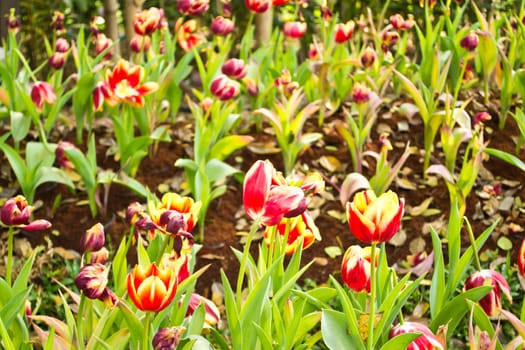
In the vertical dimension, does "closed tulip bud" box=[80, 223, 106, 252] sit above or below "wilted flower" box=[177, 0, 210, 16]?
above

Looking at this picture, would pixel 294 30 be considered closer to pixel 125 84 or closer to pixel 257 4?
pixel 257 4

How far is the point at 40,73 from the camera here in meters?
4.50

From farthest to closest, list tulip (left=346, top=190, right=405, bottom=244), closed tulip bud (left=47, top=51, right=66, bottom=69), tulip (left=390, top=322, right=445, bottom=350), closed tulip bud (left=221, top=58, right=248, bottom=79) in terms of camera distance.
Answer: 1. closed tulip bud (left=47, top=51, right=66, bottom=69)
2. closed tulip bud (left=221, top=58, right=248, bottom=79)
3. tulip (left=390, top=322, right=445, bottom=350)
4. tulip (left=346, top=190, right=405, bottom=244)

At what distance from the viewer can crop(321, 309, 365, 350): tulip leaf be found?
5.39 ft

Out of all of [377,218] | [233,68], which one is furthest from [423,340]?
[233,68]

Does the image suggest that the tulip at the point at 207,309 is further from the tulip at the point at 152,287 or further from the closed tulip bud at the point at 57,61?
the closed tulip bud at the point at 57,61

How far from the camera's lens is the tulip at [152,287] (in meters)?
1.38

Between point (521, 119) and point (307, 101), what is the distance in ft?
3.11

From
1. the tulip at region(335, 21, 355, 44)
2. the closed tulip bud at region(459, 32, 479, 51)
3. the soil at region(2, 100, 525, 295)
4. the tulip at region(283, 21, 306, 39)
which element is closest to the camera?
the soil at region(2, 100, 525, 295)

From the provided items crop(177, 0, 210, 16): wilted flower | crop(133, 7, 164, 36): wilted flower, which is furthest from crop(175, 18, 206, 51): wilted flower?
crop(133, 7, 164, 36): wilted flower

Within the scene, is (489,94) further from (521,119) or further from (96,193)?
(96,193)

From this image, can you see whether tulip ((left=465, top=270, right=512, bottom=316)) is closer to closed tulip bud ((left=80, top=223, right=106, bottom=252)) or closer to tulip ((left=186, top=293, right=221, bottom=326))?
tulip ((left=186, top=293, right=221, bottom=326))

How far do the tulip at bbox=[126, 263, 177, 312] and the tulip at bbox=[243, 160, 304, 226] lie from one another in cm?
17

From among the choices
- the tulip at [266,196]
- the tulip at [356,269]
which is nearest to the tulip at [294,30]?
the tulip at [356,269]
